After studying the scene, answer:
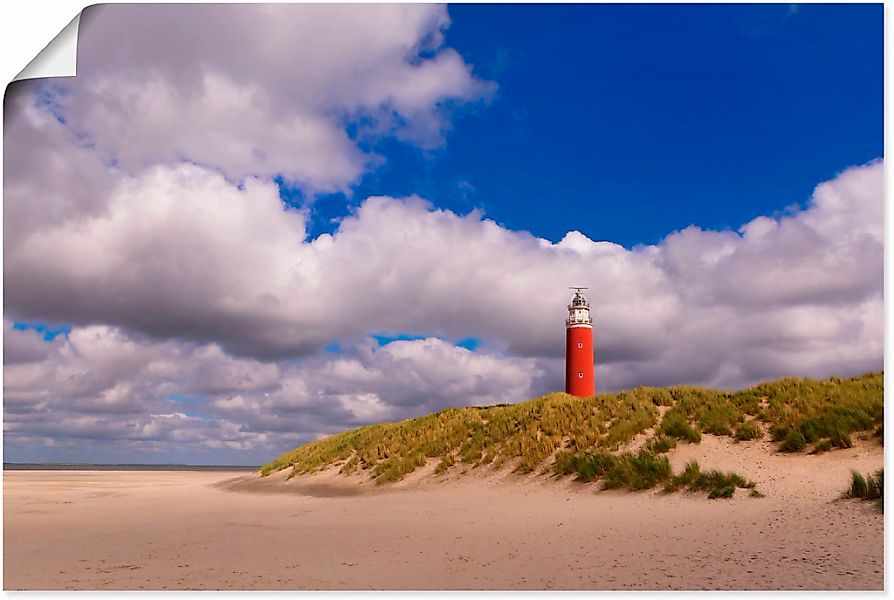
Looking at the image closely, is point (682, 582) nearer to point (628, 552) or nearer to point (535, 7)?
point (628, 552)

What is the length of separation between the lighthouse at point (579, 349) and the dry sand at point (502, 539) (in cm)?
1874

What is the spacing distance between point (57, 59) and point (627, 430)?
14.7 metres

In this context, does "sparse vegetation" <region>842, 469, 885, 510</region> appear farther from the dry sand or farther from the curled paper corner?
the curled paper corner

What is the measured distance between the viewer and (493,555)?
26.2 ft

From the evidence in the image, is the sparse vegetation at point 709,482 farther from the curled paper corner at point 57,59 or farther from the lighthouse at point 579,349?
the lighthouse at point 579,349

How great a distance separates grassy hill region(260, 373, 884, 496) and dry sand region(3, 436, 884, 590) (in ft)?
1.88

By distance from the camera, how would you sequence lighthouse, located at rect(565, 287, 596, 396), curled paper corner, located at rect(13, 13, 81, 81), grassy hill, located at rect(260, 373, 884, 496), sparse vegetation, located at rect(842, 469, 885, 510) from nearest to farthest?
curled paper corner, located at rect(13, 13, 81, 81) < sparse vegetation, located at rect(842, 469, 885, 510) < grassy hill, located at rect(260, 373, 884, 496) < lighthouse, located at rect(565, 287, 596, 396)

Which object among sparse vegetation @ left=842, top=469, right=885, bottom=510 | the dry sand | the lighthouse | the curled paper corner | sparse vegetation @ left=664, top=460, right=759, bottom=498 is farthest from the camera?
the lighthouse

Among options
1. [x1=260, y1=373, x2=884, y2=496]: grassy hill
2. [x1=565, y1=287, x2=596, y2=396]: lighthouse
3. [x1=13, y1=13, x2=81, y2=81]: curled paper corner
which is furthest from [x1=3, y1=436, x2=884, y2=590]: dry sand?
[x1=565, y1=287, x2=596, y2=396]: lighthouse

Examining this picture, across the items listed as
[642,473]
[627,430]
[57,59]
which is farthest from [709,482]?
[57,59]

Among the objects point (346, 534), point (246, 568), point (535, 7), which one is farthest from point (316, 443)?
point (535, 7)

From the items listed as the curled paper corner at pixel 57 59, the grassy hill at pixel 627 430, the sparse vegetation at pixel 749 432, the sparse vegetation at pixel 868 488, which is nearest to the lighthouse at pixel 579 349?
the grassy hill at pixel 627 430

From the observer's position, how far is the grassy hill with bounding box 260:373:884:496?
13.1 metres

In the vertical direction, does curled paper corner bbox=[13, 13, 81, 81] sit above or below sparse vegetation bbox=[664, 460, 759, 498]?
above
